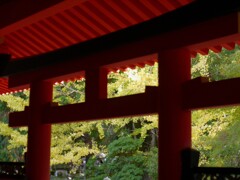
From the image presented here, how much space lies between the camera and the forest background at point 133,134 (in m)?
9.55

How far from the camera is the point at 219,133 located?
30.9ft

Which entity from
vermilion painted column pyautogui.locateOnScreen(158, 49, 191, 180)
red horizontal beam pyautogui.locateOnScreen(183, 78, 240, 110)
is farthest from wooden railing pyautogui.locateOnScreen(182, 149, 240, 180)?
red horizontal beam pyautogui.locateOnScreen(183, 78, 240, 110)

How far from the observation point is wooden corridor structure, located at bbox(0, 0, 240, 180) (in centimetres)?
343

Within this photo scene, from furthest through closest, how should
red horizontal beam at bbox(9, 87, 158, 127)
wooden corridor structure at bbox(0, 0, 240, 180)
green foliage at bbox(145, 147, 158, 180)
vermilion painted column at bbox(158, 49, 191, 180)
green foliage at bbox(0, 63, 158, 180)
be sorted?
green foliage at bbox(145, 147, 158, 180) → green foliage at bbox(0, 63, 158, 180) → red horizontal beam at bbox(9, 87, 158, 127) → vermilion painted column at bbox(158, 49, 191, 180) → wooden corridor structure at bbox(0, 0, 240, 180)

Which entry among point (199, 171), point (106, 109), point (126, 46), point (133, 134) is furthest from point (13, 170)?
point (133, 134)

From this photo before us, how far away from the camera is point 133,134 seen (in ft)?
41.2

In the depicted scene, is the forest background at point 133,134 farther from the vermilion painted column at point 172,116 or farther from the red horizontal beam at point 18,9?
the red horizontal beam at point 18,9

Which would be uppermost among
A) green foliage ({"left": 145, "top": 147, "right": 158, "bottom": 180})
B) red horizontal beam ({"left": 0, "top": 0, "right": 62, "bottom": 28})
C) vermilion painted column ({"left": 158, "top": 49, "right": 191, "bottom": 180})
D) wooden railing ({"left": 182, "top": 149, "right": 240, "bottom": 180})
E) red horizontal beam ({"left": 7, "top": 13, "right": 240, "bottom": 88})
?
red horizontal beam ({"left": 0, "top": 0, "right": 62, "bottom": 28})

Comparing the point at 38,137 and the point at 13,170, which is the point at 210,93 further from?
the point at 13,170

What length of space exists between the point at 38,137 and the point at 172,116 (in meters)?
2.48

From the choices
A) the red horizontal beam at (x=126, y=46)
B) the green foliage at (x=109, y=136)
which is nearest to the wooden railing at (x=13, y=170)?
the red horizontal beam at (x=126, y=46)

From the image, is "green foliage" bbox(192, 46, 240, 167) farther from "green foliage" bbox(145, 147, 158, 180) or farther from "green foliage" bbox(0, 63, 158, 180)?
"green foliage" bbox(145, 147, 158, 180)

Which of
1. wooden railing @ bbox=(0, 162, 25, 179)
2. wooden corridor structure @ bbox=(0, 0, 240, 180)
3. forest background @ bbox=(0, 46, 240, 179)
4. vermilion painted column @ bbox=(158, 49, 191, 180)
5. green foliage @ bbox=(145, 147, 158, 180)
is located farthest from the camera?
green foliage @ bbox=(145, 147, 158, 180)

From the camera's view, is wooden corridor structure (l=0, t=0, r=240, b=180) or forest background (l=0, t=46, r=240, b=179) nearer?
wooden corridor structure (l=0, t=0, r=240, b=180)
